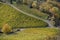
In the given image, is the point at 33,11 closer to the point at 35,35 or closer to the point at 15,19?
the point at 15,19

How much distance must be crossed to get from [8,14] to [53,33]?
17154 mm

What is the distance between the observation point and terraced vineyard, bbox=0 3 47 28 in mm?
59250

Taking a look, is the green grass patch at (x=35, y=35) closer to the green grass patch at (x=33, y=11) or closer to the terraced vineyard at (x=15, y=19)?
the terraced vineyard at (x=15, y=19)

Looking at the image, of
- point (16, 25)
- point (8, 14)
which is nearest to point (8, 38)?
point (16, 25)

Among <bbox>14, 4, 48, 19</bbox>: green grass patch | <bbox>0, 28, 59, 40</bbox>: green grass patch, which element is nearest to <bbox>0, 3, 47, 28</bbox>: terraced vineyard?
<bbox>14, 4, 48, 19</bbox>: green grass patch

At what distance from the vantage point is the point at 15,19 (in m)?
61.8

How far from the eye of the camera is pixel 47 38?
45.6 metres

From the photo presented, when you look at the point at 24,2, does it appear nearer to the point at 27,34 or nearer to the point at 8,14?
the point at 8,14

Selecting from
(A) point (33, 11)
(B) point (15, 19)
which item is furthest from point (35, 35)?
(A) point (33, 11)

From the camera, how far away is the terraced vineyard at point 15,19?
5925cm

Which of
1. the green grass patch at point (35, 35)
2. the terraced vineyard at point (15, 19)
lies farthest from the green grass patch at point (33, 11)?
the green grass patch at point (35, 35)

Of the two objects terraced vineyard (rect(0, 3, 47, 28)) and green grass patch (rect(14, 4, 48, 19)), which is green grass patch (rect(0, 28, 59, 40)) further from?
green grass patch (rect(14, 4, 48, 19))

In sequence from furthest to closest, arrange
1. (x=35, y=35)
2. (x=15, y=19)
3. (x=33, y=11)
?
(x=33, y=11)
(x=15, y=19)
(x=35, y=35)

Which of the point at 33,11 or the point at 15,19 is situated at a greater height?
the point at 33,11
